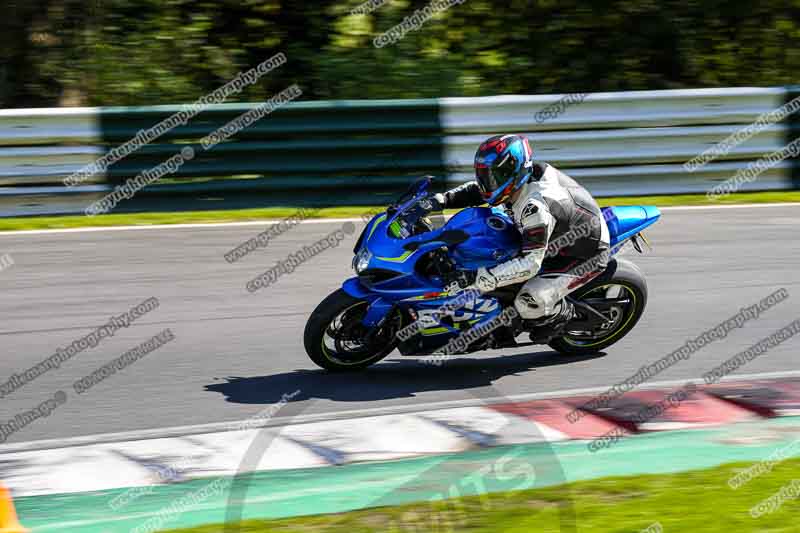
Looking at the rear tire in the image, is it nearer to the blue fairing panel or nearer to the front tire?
the blue fairing panel

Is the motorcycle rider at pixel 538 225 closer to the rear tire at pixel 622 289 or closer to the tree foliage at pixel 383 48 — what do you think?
the rear tire at pixel 622 289

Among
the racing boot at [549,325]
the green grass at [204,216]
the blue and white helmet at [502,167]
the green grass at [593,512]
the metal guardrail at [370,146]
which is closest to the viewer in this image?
the green grass at [593,512]

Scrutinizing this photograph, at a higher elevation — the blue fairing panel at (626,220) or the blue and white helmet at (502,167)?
the blue and white helmet at (502,167)

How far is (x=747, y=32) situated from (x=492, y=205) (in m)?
12.6

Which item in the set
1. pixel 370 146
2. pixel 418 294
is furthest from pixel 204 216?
pixel 418 294

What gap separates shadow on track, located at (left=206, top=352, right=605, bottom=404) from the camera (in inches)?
284

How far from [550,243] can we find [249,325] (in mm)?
2609

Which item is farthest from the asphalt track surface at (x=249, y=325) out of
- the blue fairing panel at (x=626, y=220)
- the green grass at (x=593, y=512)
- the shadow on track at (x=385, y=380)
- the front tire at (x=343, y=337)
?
the green grass at (x=593, y=512)

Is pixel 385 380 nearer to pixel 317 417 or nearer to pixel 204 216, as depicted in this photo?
pixel 317 417

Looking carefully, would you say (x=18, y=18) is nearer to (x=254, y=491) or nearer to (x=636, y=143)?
(x=636, y=143)

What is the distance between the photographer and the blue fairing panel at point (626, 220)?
25.4ft

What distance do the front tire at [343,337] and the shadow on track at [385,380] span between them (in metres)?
0.13

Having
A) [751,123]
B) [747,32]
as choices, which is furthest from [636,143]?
[747,32]

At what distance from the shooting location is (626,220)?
25.7ft
